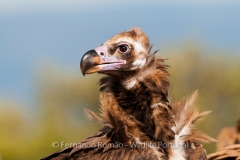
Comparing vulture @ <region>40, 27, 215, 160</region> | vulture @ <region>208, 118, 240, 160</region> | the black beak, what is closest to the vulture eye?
vulture @ <region>40, 27, 215, 160</region>

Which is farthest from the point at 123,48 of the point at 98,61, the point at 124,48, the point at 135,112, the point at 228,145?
the point at 228,145

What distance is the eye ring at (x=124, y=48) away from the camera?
3.16m

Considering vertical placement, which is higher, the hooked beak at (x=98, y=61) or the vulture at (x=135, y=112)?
the hooked beak at (x=98, y=61)

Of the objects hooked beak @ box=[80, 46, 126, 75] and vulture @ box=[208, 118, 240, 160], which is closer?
hooked beak @ box=[80, 46, 126, 75]

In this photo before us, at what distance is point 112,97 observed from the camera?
9.86 feet

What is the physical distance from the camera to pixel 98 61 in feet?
10.0

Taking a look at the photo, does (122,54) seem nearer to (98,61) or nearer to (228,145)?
(98,61)

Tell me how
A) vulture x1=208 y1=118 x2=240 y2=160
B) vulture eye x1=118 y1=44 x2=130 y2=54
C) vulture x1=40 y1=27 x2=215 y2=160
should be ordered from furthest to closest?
1. vulture x1=208 y1=118 x2=240 y2=160
2. vulture eye x1=118 y1=44 x2=130 y2=54
3. vulture x1=40 y1=27 x2=215 y2=160

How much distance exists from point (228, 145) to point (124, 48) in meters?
1.40

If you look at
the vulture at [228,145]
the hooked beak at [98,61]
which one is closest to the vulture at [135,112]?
the hooked beak at [98,61]

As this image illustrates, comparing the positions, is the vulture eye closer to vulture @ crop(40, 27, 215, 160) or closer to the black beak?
vulture @ crop(40, 27, 215, 160)

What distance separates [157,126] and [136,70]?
404 mm

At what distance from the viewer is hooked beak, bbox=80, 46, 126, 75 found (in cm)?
298

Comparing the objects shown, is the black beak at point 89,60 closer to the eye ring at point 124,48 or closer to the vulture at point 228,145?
the eye ring at point 124,48
